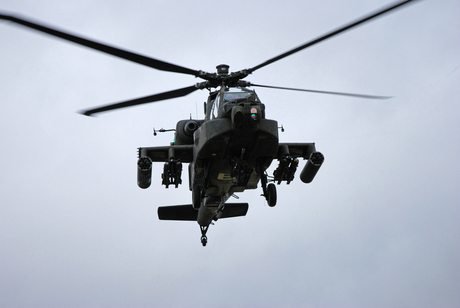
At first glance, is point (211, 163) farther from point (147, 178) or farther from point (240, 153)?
point (147, 178)

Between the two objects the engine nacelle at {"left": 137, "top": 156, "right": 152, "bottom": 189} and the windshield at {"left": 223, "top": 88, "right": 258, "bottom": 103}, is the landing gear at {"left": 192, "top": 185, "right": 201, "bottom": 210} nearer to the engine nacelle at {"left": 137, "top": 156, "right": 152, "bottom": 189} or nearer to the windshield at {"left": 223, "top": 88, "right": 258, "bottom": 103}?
the engine nacelle at {"left": 137, "top": 156, "right": 152, "bottom": 189}

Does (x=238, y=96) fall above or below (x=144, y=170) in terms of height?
above

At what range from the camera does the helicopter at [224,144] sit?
11.9 meters

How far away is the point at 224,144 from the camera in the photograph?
1254cm

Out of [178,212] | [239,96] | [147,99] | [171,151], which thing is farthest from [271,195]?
[178,212]

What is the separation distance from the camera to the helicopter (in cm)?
1192

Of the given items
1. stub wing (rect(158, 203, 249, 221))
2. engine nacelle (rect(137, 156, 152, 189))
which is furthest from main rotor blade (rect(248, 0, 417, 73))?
stub wing (rect(158, 203, 249, 221))

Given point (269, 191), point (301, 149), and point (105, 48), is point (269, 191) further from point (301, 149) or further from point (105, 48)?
point (105, 48)

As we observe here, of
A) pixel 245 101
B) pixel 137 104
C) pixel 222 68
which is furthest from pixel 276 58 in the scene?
pixel 137 104

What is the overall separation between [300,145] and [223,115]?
3724 millimetres

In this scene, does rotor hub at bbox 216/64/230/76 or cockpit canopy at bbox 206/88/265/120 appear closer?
cockpit canopy at bbox 206/88/265/120

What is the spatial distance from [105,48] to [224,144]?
372 centimetres

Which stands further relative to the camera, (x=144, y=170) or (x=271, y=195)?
(x=271, y=195)

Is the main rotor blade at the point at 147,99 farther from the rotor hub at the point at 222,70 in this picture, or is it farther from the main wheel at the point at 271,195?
the main wheel at the point at 271,195
